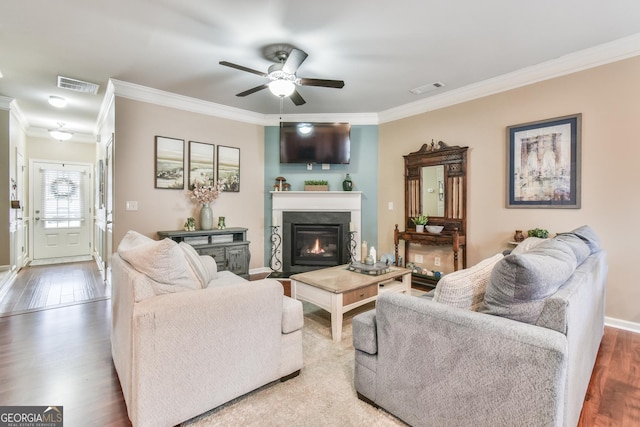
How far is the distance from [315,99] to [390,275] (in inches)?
108

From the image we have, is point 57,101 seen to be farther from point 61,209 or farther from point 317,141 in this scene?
point 317,141

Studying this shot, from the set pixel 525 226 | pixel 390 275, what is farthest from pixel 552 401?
pixel 525 226

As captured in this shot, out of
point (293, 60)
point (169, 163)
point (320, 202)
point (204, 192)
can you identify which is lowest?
point (320, 202)

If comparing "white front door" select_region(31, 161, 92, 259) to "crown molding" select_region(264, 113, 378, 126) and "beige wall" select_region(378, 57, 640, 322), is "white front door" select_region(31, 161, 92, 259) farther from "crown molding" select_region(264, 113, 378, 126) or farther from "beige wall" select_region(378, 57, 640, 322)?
"beige wall" select_region(378, 57, 640, 322)

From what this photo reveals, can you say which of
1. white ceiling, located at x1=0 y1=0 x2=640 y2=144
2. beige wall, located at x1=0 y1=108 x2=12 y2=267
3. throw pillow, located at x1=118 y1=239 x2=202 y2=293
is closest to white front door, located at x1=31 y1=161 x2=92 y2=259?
beige wall, located at x1=0 y1=108 x2=12 y2=267

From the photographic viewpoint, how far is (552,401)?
3.50 feet

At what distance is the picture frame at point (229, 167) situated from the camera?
457 cm

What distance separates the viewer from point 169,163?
4.07m

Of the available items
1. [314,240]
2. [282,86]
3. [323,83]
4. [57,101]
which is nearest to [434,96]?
[323,83]

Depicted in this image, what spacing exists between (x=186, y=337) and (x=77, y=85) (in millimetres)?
3937

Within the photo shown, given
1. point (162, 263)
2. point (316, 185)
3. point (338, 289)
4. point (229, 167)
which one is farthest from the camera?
point (316, 185)

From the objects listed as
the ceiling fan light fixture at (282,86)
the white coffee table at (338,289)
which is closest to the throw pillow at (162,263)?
the white coffee table at (338,289)

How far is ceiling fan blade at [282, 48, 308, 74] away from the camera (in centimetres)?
264

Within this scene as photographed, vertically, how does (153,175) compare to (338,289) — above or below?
above
